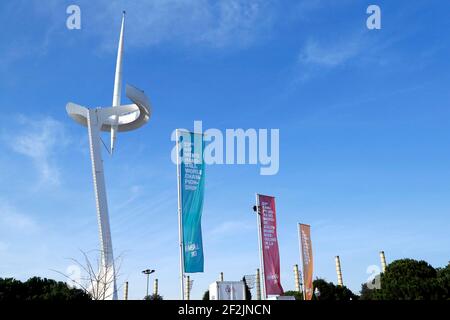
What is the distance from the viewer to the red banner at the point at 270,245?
23609 mm

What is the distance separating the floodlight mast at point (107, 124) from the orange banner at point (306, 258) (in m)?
12.1

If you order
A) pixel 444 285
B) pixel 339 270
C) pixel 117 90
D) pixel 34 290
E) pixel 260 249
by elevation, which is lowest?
pixel 444 285

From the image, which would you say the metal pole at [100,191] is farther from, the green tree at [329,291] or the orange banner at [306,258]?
the green tree at [329,291]

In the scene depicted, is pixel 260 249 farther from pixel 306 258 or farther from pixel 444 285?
pixel 444 285

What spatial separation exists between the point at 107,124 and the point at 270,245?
68.0 feet

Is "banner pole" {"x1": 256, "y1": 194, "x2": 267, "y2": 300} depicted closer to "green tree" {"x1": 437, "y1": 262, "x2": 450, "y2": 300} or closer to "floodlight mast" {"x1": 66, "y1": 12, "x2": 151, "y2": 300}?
"floodlight mast" {"x1": 66, "y1": 12, "x2": 151, "y2": 300}

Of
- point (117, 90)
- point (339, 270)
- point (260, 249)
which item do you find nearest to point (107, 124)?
point (117, 90)

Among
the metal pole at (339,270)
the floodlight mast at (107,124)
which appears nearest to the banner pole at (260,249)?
the floodlight mast at (107,124)

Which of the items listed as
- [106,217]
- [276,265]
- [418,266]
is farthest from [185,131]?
[418,266]

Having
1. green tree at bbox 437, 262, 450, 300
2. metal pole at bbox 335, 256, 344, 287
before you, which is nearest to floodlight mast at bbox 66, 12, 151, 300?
green tree at bbox 437, 262, 450, 300

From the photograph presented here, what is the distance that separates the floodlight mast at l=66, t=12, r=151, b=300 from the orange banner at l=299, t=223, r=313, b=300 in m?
12.1

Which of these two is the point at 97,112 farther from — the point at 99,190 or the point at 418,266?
the point at 418,266

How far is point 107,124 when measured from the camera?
3947cm
